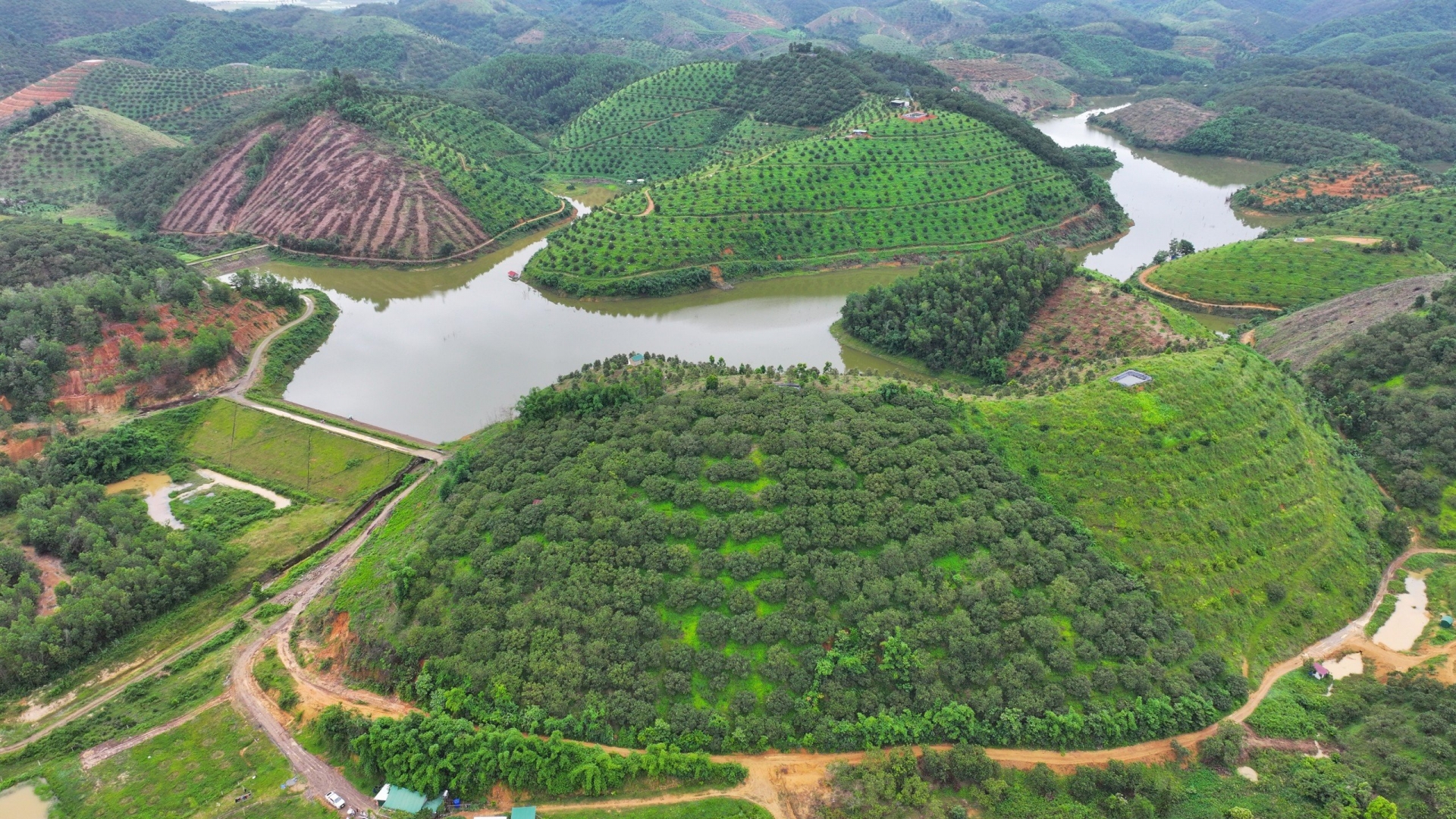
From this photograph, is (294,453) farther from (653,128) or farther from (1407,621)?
(653,128)

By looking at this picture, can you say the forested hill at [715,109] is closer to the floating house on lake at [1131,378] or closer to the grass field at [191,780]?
the floating house on lake at [1131,378]

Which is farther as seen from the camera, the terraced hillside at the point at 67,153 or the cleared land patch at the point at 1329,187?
the terraced hillside at the point at 67,153

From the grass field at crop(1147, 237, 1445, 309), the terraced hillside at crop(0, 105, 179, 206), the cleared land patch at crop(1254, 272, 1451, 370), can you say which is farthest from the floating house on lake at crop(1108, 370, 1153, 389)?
the terraced hillside at crop(0, 105, 179, 206)

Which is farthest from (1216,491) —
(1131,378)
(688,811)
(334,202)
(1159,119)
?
(1159,119)

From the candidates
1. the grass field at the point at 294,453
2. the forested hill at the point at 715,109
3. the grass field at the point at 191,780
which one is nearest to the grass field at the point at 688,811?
the grass field at the point at 191,780

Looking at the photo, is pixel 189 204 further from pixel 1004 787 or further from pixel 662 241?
pixel 1004 787

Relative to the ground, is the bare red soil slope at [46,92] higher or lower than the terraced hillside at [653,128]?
higher

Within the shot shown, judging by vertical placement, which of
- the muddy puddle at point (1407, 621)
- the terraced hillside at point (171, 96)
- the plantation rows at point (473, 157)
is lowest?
the muddy puddle at point (1407, 621)
